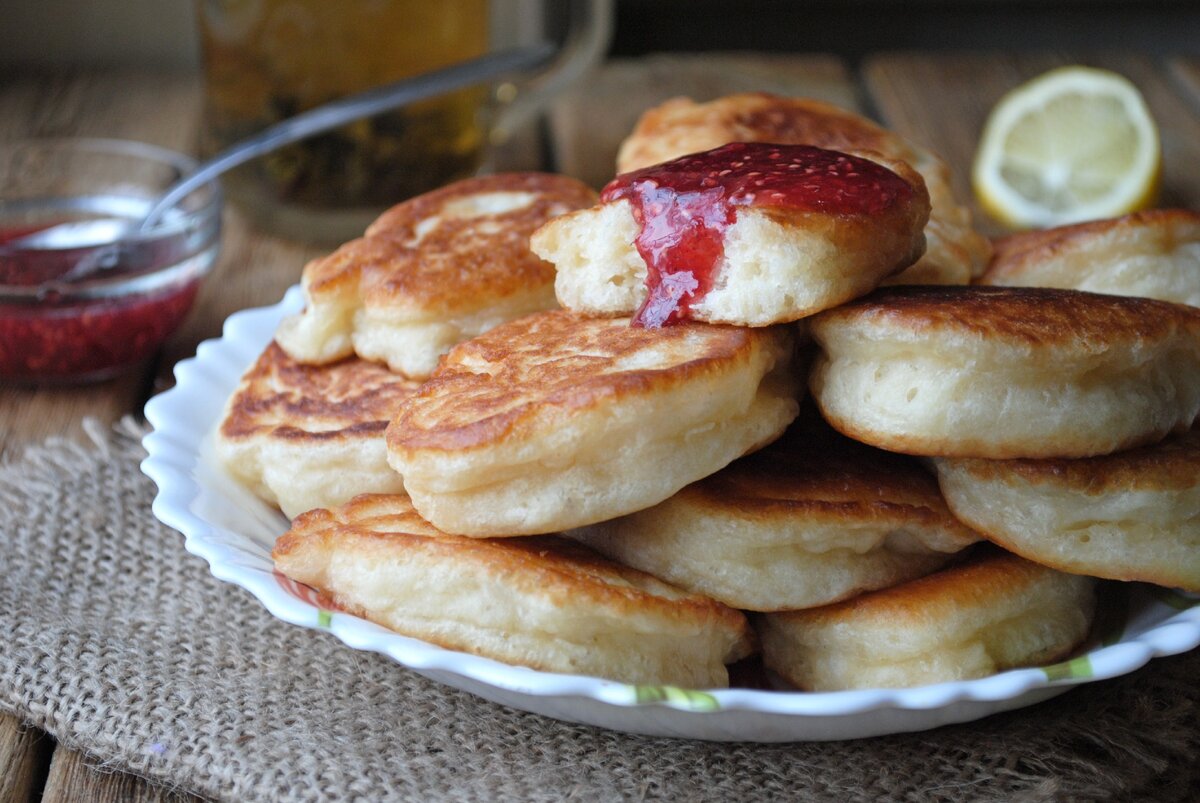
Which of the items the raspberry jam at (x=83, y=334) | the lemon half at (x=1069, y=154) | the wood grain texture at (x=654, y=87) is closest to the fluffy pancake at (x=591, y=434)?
the raspberry jam at (x=83, y=334)

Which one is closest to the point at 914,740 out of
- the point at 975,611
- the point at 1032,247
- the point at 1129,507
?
the point at 975,611

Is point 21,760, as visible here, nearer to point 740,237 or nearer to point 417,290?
Result: point 417,290

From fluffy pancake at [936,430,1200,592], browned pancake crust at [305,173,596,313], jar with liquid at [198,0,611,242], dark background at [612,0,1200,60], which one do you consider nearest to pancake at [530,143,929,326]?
browned pancake crust at [305,173,596,313]

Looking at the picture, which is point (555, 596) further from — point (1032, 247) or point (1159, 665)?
point (1032, 247)

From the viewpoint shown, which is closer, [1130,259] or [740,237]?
[740,237]

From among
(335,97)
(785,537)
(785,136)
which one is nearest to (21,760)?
(785,537)

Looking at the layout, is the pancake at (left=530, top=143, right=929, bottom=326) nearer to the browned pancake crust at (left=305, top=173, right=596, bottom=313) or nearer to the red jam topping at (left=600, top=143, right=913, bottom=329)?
the red jam topping at (left=600, top=143, right=913, bottom=329)
